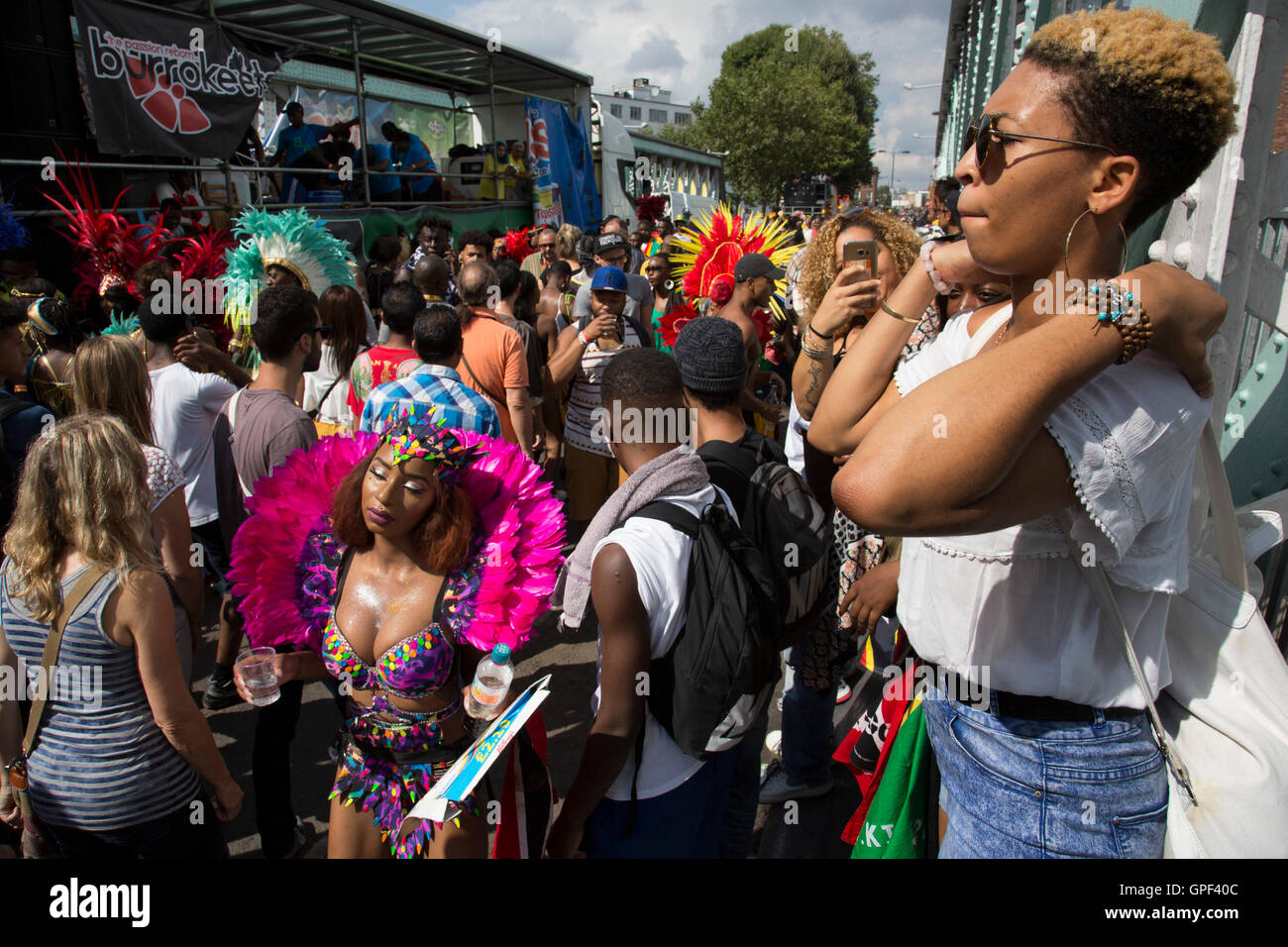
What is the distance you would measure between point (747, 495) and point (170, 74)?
754cm

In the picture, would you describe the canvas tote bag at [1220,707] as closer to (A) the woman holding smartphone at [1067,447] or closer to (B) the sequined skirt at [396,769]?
(A) the woman holding smartphone at [1067,447]

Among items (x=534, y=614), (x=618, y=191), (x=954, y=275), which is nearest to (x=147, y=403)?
(x=534, y=614)

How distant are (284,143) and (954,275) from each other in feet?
33.4

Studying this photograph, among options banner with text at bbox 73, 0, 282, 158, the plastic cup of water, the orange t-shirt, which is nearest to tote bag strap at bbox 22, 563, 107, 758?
the plastic cup of water

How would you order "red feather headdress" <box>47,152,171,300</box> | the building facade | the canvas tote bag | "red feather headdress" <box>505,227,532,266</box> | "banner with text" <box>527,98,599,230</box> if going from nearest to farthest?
the canvas tote bag < "red feather headdress" <box>47,152,171,300</box> < "red feather headdress" <box>505,227,532,266</box> < "banner with text" <box>527,98,599,230</box> < the building facade

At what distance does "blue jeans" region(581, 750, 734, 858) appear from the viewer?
1969mm

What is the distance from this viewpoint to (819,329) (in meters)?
2.20

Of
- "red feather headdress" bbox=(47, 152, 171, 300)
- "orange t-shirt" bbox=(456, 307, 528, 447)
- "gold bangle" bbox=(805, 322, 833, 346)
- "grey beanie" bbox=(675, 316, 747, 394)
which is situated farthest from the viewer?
"red feather headdress" bbox=(47, 152, 171, 300)

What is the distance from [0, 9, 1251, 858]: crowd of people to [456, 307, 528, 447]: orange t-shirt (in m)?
0.41

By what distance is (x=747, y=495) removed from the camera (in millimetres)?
2309

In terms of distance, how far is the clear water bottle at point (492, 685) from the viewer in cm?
200

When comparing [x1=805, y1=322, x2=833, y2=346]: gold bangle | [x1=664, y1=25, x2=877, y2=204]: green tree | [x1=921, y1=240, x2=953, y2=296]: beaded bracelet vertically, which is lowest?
[x1=805, y1=322, x2=833, y2=346]: gold bangle

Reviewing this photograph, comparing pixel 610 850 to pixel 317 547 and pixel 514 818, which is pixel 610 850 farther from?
pixel 317 547

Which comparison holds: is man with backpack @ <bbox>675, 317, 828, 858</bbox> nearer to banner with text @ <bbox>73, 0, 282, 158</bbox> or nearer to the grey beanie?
the grey beanie
